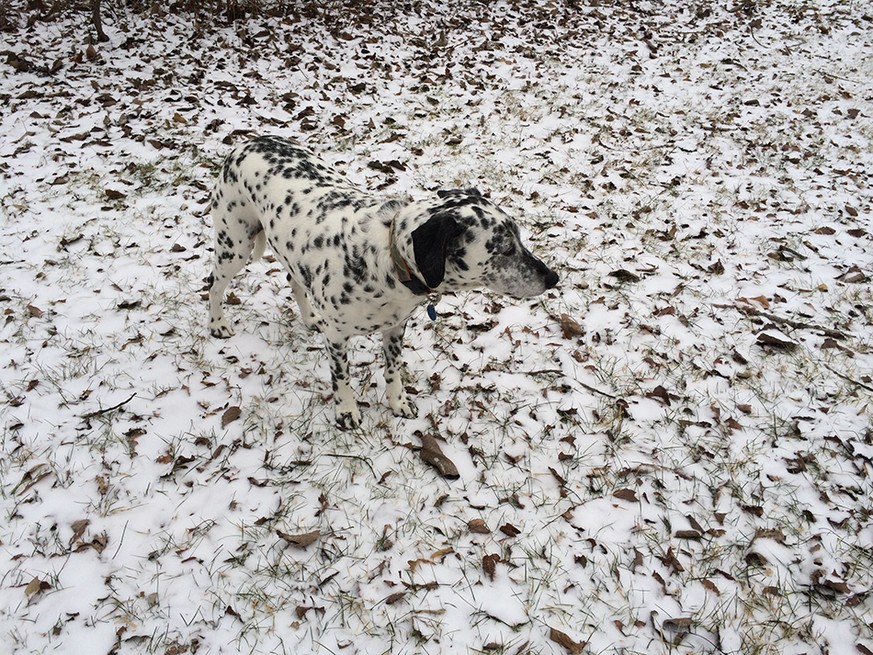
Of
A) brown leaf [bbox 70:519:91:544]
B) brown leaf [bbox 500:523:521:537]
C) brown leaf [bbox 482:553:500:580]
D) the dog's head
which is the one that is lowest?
brown leaf [bbox 70:519:91:544]

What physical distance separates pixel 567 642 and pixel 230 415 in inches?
116

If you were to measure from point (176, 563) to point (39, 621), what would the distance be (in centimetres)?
72

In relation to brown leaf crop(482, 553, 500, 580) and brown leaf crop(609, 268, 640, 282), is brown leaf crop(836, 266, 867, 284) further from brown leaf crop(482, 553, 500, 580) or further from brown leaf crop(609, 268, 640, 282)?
brown leaf crop(482, 553, 500, 580)

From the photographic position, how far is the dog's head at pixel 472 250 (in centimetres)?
317

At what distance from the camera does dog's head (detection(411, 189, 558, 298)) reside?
3.17 metres

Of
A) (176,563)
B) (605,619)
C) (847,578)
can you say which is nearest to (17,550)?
(176,563)

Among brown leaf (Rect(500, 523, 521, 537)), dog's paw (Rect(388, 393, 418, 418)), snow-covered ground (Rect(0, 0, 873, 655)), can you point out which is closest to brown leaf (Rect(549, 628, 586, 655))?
snow-covered ground (Rect(0, 0, 873, 655))

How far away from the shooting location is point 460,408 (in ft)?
14.8

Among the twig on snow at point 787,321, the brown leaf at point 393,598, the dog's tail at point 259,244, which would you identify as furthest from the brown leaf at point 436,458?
the twig on snow at point 787,321

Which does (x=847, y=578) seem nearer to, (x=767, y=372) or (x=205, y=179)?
(x=767, y=372)

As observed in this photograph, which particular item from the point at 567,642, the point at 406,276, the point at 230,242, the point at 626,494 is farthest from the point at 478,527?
the point at 230,242

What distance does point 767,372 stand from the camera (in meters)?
4.75

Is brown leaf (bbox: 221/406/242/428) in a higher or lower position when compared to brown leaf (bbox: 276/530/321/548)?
lower

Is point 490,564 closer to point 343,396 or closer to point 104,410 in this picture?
point 343,396
